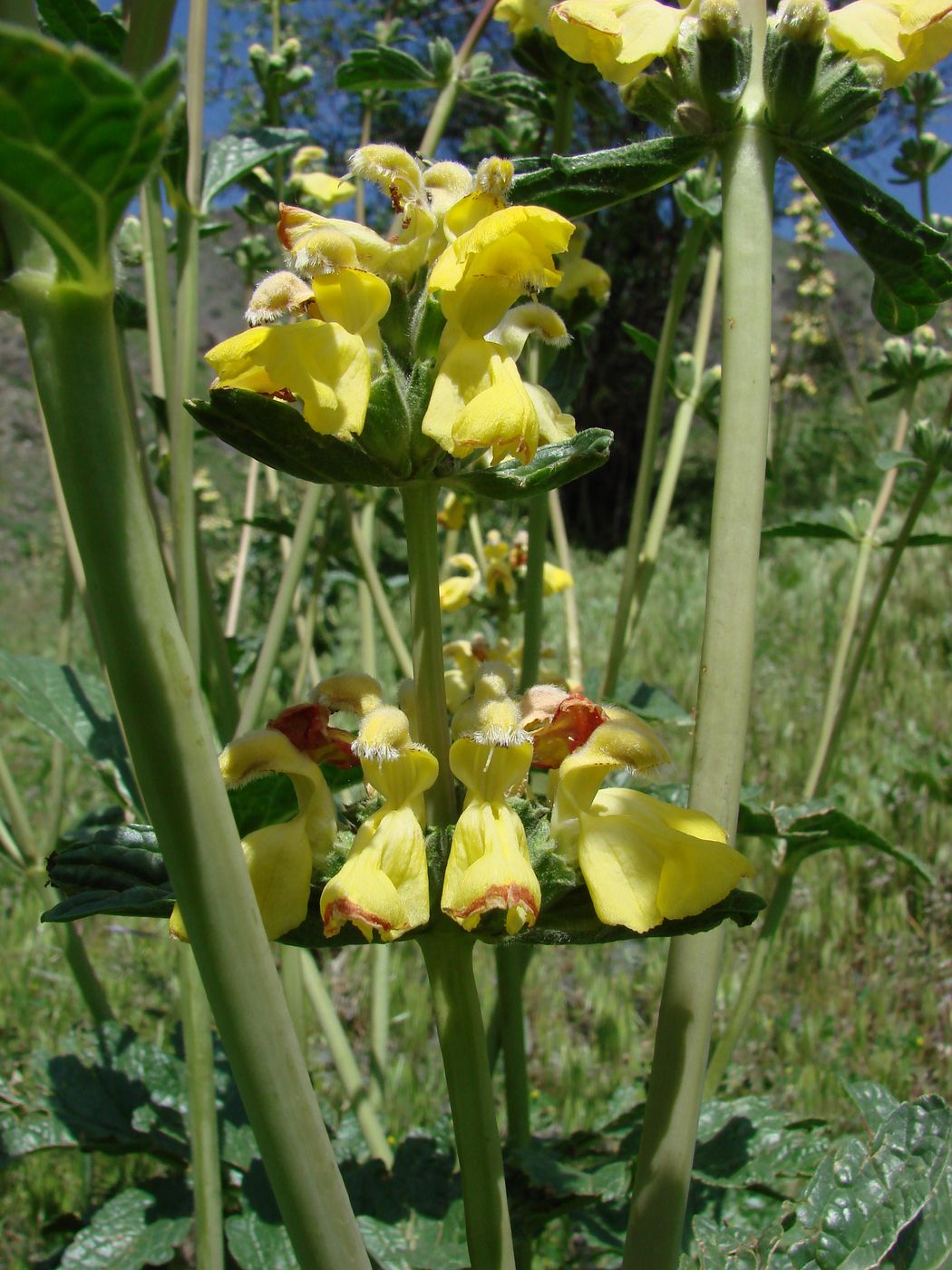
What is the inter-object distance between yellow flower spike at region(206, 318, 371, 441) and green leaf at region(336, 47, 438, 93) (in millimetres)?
923

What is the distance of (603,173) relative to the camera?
701mm

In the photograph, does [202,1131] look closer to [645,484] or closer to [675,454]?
[645,484]

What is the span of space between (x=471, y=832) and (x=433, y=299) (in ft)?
1.08

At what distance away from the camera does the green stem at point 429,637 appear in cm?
61

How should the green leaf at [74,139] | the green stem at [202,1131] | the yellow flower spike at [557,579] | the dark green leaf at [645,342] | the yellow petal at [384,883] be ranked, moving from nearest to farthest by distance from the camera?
the green leaf at [74,139], the yellow petal at [384,883], the green stem at [202,1131], the dark green leaf at [645,342], the yellow flower spike at [557,579]

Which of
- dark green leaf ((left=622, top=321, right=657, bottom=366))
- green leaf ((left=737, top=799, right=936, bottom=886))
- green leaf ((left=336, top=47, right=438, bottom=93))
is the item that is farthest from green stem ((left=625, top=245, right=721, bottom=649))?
green leaf ((left=336, top=47, right=438, bottom=93))

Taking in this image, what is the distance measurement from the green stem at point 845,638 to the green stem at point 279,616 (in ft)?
2.62

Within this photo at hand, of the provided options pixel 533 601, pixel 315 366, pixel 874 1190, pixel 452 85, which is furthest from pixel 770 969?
pixel 315 366

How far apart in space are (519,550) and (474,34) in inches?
33.5

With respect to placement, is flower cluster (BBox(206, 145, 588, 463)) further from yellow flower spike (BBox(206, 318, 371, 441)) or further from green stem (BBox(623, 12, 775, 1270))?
green stem (BBox(623, 12, 775, 1270))

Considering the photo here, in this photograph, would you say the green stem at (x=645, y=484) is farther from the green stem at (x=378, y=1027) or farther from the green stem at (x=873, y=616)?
the green stem at (x=378, y=1027)

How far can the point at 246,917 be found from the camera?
0.38 m

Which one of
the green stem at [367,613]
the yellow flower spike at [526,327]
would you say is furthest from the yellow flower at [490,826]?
the green stem at [367,613]

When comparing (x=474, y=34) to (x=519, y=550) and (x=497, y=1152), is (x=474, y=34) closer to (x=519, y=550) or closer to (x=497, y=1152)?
(x=519, y=550)
